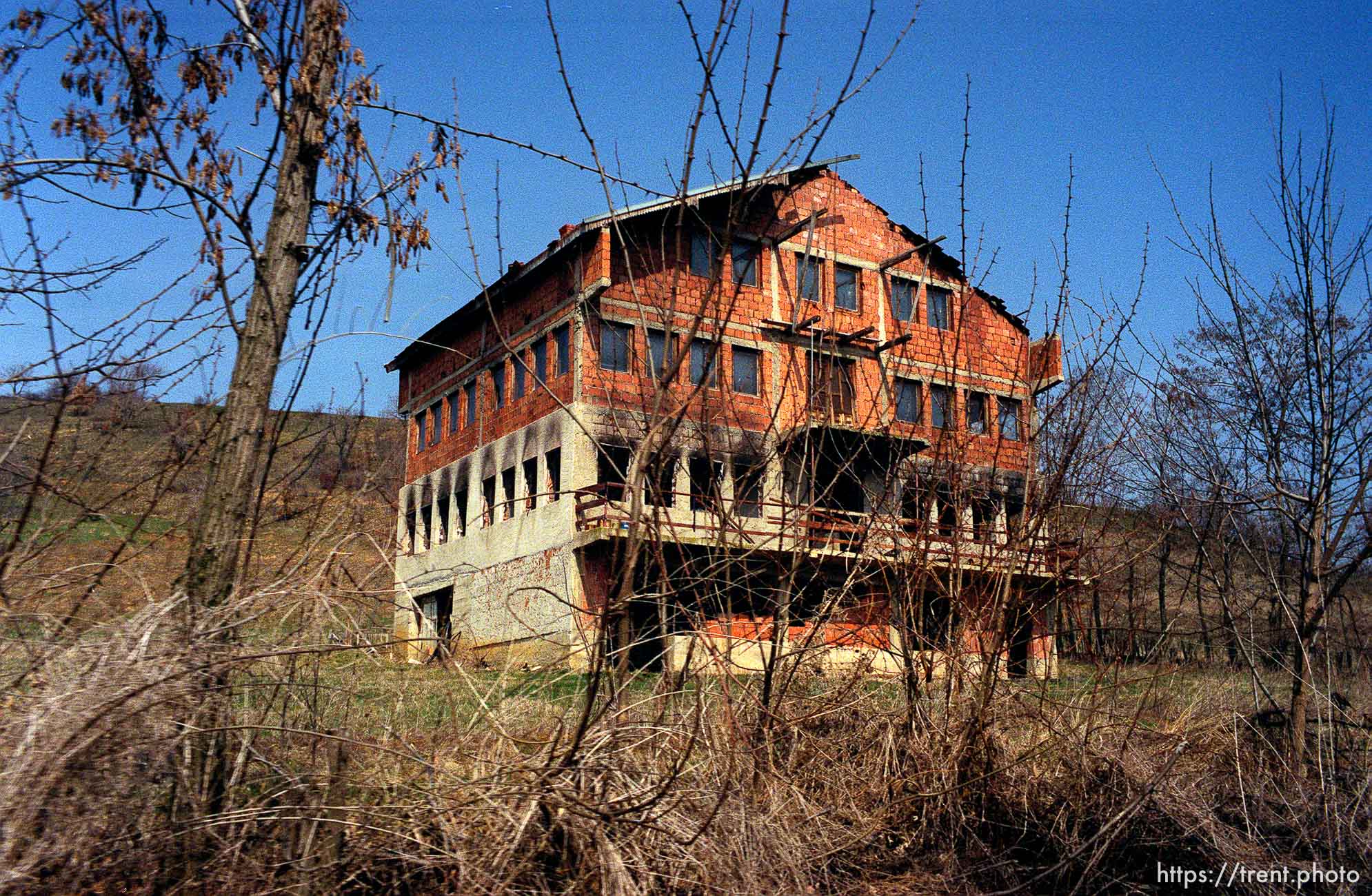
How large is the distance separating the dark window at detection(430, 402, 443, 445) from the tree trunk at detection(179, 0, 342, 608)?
75.4 feet

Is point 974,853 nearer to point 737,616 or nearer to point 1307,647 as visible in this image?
point 737,616

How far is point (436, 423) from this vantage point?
→ 27828 mm

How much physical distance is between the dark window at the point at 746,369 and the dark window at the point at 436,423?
848cm

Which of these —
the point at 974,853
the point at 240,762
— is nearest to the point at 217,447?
the point at 240,762

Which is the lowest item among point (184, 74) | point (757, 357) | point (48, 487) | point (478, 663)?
point (478, 663)

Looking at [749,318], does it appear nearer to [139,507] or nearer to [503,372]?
[503,372]

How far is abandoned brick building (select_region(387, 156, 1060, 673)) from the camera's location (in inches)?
194

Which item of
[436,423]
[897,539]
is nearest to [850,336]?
[897,539]

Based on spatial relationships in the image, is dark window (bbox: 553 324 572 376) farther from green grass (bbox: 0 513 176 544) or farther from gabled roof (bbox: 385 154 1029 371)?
green grass (bbox: 0 513 176 544)

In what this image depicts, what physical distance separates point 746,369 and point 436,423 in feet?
Result: 29.2

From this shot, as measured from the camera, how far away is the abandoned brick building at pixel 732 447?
16.2 ft

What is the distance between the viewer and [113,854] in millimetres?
3586

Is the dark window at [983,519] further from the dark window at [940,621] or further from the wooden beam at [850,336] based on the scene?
the wooden beam at [850,336]

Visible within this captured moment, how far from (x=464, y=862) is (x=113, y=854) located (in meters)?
1.14
